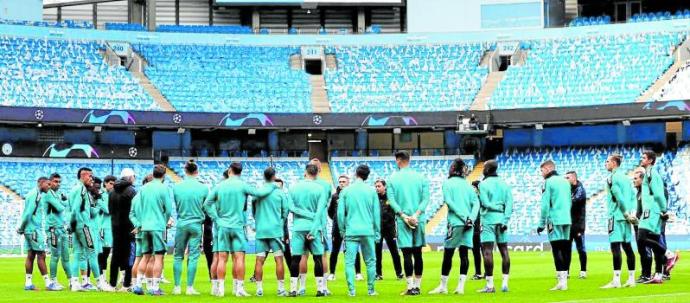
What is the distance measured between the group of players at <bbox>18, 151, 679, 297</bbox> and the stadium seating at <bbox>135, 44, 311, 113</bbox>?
3938 cm

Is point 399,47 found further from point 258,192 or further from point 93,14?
point 258,192

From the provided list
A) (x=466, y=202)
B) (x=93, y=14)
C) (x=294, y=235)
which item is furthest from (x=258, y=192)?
(x=93, y=14)

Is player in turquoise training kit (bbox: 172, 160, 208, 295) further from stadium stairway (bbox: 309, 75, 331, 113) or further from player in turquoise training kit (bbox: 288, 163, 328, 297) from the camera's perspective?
stadium stairway (bbox: 309, 75, 331, 113)

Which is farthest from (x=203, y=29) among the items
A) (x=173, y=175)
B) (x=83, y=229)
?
(x=83, y=229)

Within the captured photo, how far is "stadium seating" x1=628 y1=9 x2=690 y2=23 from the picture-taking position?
66312 mm

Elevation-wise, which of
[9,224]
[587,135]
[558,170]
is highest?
[587,135]

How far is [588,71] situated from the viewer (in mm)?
65562

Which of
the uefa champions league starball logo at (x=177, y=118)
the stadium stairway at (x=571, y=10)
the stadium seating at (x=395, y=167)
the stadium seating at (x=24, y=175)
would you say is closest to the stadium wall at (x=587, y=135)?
the stadium seating at (x=395, y=167)

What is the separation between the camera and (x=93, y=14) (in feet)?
235

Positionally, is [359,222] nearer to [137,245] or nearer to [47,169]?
[137,245]

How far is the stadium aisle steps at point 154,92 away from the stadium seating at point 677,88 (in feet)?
80.1

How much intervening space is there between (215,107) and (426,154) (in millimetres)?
11241

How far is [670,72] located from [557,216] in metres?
41.4

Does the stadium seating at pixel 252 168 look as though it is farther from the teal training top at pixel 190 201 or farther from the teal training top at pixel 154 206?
the teal training top at pixel 190 201
